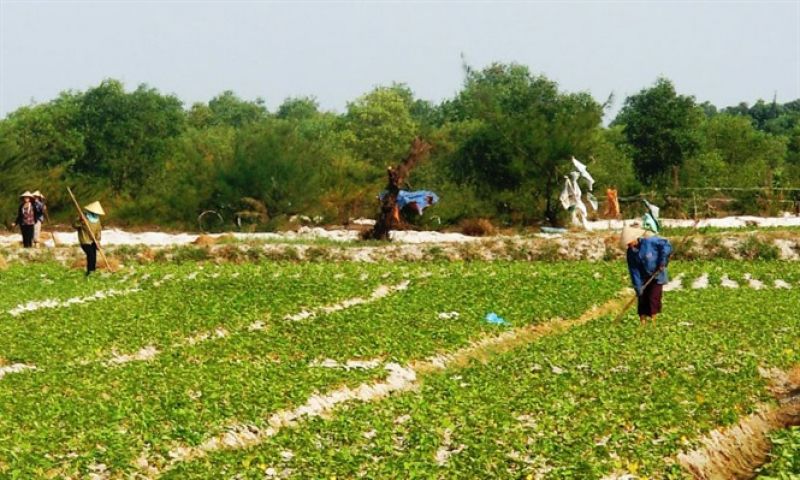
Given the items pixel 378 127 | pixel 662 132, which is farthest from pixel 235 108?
pixel 662 132

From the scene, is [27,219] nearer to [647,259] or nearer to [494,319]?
[494,319]

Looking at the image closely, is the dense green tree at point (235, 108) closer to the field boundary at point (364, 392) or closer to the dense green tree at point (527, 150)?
the dense green tree at point (527, 150)

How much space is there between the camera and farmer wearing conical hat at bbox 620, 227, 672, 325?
910 inches

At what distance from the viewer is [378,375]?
18.3m

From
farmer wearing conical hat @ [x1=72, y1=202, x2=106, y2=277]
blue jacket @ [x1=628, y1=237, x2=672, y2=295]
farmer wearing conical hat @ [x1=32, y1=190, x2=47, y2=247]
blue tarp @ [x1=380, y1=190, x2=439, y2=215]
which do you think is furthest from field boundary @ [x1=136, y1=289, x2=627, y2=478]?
blue tarp @ [x1=380, y1=190, x2=439, y2=215]

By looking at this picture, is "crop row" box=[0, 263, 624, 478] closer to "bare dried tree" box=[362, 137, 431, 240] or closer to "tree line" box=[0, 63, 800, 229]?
"bare dried tree" box=[362, 137, 431, 240]

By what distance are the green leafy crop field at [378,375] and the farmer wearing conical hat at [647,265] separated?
46cm

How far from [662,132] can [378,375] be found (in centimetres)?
6098

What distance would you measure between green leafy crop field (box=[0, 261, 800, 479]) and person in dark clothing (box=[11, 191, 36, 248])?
1131 centimetres

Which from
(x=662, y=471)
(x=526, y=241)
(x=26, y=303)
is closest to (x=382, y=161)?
(x=526, y=241)

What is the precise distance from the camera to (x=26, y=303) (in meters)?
27.9

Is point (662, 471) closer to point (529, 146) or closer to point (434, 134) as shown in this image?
point (529, 146)

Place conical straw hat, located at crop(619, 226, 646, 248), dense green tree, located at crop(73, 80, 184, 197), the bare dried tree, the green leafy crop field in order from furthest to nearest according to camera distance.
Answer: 1. dense green tree, located at crop(73, 80, 184, 197)
2. the bare dried tree
3. conical straw hat, located at crop(619, 226, 646, 248)
4. the green leafy crop field

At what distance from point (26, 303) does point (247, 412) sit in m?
14.3
